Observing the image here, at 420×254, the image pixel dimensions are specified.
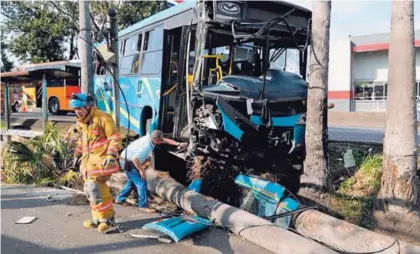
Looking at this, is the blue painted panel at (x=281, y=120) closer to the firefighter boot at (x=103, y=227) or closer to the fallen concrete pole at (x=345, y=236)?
the fallen concrete pole at (x=345, y=236)

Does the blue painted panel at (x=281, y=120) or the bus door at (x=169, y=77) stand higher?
the bus door at (x=169, y=77)

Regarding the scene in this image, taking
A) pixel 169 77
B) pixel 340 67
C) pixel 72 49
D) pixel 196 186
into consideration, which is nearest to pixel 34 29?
pixel 72 49

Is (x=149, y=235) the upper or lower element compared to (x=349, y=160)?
lower

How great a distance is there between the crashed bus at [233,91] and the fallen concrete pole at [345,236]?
1378 mm

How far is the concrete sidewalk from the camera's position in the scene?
4.70m

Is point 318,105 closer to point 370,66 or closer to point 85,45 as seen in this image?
point 85,45

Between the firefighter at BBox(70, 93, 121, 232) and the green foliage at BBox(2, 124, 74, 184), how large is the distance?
134 inches

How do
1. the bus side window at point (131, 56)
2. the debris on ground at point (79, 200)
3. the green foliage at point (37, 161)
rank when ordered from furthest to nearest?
the bus side window at point (131, 56), the green foliage at point (37, 161), the debris on ground at point (79, 200)

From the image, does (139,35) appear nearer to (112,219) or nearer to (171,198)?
(171,198)

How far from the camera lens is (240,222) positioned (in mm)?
5145

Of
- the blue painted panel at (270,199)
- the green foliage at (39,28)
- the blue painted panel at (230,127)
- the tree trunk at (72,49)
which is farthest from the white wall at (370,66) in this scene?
the blue painted panel at (230,127)

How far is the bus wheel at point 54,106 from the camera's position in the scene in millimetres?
25805

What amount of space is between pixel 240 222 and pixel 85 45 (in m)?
4.93

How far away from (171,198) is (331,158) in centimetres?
250
